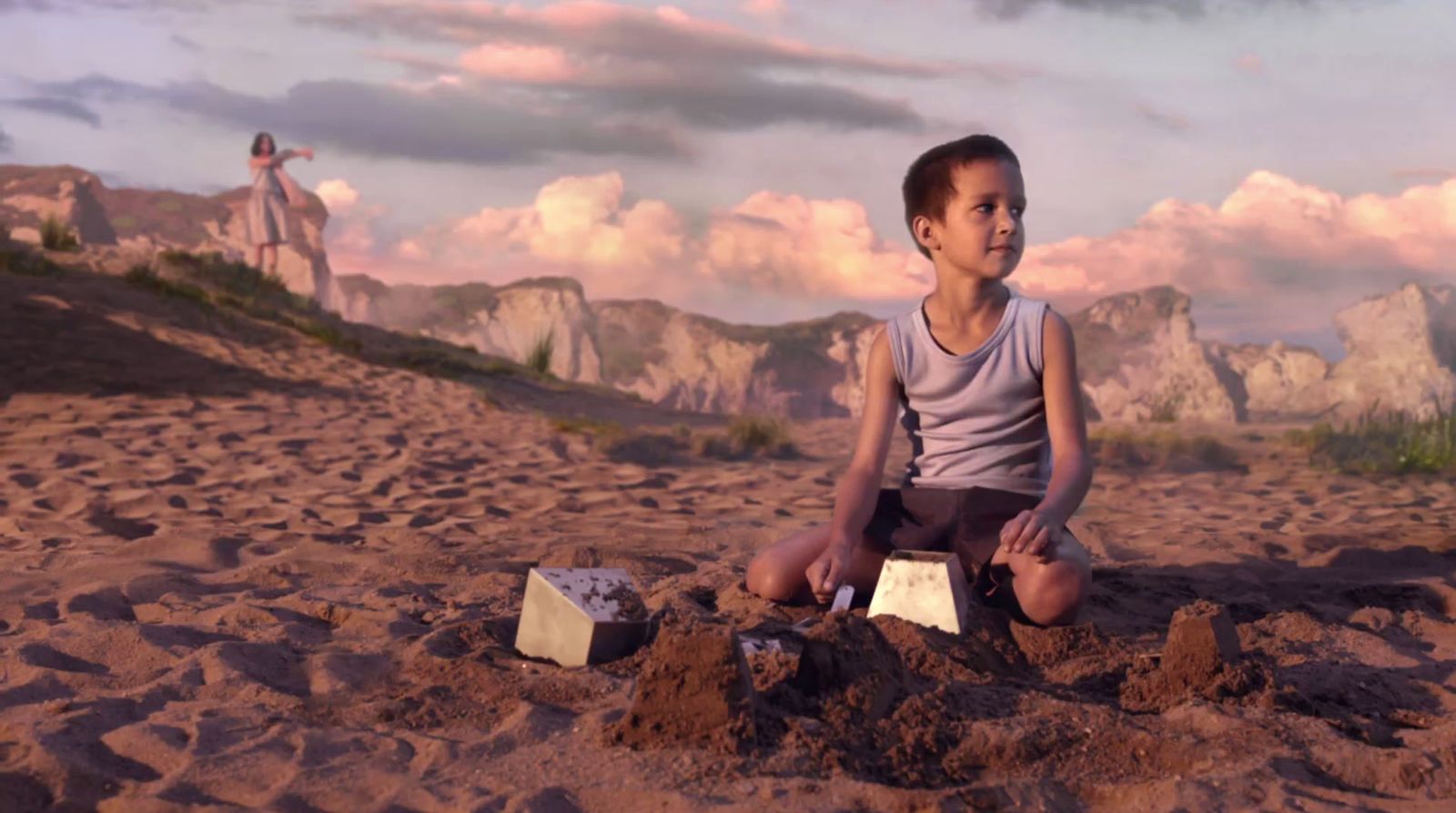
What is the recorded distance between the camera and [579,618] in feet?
9.49

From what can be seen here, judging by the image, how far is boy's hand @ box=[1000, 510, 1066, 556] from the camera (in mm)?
2994

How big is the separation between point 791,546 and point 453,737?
1363mm

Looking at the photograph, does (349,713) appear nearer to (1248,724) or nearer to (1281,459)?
(1248,724)

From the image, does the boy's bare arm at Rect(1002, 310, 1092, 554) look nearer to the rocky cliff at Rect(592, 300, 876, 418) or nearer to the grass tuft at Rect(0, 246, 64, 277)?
the grass tuft at Rect(0, 246, 64, 277)

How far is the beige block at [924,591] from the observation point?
10.1ft

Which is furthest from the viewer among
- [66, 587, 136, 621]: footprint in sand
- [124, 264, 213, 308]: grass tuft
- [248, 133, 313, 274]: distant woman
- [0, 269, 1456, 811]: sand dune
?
[248, 133, 313, 274]: distant woman

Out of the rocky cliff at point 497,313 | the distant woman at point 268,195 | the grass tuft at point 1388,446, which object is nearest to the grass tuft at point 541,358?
the distant woman at point 268,195

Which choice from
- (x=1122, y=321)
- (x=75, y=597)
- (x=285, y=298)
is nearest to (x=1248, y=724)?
(x=75, y=597)

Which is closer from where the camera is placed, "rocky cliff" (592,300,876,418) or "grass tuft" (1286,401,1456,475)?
"grass tuft" (1286,401,1456,475)

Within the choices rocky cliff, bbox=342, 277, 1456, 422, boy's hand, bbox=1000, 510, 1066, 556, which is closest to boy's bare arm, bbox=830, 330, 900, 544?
boy's hand, bbox=1000, 510, 1066, 556

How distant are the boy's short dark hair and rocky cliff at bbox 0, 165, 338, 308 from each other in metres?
23.7

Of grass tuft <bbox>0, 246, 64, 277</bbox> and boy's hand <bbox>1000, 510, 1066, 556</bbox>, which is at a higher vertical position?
→ boy's hand <bbox>1000, 510, 1066, 556</bbox>

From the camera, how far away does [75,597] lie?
3.68 meters

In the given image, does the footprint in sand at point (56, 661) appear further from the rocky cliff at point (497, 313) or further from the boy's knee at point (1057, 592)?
the rocky cliff at point (497, 313)
